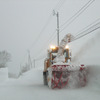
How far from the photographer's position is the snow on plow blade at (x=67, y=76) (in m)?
8.88

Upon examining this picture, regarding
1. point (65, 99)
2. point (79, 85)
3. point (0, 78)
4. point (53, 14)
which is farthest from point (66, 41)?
point (53, 14)

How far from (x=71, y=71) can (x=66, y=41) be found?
2.72 m

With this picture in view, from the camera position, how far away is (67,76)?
9.07 meters

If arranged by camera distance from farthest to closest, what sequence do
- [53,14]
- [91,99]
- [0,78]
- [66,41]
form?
[53,14] < [0,78] < [66,41] < [91,99]

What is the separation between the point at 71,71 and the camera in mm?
9070

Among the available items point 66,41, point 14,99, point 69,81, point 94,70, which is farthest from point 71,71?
point 14,99

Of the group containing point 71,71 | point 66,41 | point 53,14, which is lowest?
point 71,71

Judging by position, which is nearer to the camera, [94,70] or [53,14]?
[94,70]

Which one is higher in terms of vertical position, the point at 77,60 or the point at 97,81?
the point at 77,60

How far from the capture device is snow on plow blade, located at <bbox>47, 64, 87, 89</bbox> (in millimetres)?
8875

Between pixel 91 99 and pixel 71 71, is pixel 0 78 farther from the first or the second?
pixel 91 99

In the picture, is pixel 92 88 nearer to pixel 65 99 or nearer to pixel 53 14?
pixel 65 99

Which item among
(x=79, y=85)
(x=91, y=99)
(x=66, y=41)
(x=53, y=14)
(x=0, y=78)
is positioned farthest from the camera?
(x=53, y=14)

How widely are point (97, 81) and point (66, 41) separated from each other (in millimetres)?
3773
